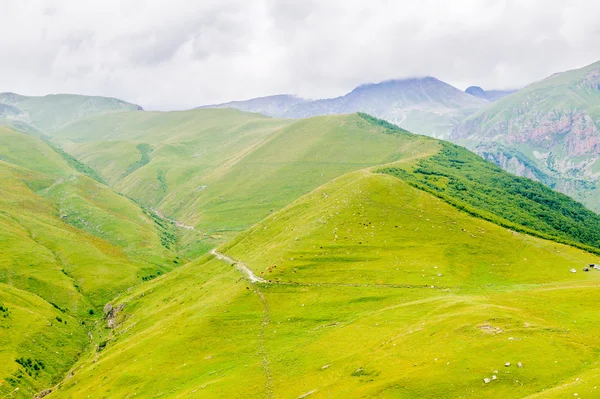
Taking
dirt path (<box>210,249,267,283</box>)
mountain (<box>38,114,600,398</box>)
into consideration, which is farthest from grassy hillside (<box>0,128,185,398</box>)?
dirt path (<box>210,249,267,283</box>)

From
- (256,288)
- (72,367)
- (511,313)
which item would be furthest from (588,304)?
(72,367)

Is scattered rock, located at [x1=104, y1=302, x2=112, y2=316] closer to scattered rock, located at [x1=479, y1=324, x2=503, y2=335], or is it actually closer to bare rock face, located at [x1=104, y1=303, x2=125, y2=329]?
bare rock face, located at [x1=104, y1=303, x2=125, y2=329]

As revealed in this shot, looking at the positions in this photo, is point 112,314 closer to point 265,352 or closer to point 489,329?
point 265,352

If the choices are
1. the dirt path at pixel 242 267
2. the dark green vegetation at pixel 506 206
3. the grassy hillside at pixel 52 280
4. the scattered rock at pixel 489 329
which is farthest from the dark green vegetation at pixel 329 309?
the dark green vegetation at pixel 506 206

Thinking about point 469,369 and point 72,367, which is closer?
point 469,369

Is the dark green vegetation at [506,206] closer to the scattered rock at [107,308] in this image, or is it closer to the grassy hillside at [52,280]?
the scattered rock at [107,308]

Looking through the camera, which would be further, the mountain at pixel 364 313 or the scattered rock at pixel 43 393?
the scattered rock at pixel 43 393

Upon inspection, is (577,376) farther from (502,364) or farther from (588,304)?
(588,304)

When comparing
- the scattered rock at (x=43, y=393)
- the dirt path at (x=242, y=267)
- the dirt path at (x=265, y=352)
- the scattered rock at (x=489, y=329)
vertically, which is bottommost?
the scattered rock at (x=43, y=393)
